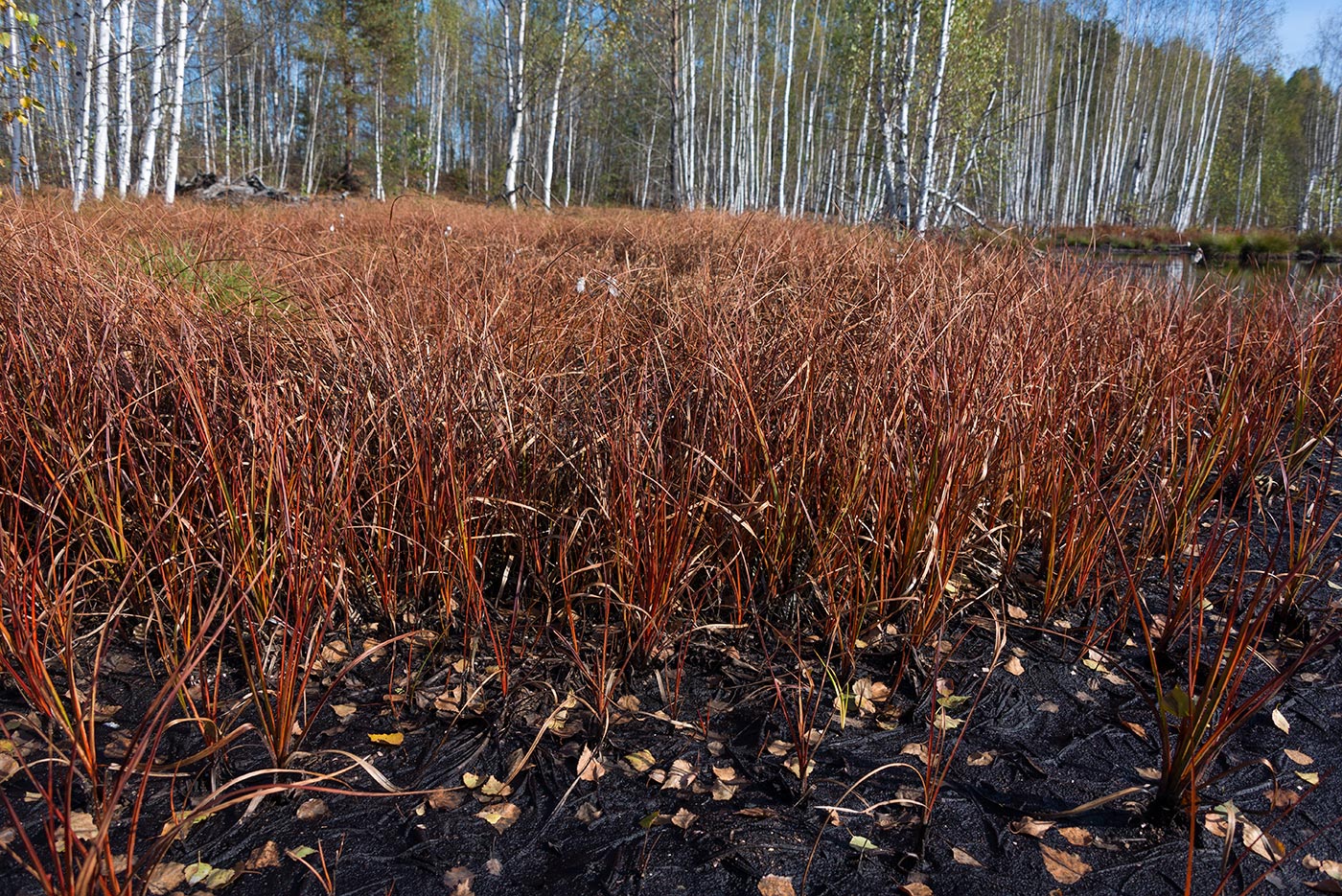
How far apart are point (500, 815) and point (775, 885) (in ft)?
1.85

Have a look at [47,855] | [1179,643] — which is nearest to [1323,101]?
[1179,643]

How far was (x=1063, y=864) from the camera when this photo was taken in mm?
1538

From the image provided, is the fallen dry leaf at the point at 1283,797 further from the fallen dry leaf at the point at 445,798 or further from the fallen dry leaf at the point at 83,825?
the fallen dry leaf at the point at 83,825

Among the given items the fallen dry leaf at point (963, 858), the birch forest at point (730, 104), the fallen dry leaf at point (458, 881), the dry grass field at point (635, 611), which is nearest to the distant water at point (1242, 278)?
the dry grass field at point (635, 611)

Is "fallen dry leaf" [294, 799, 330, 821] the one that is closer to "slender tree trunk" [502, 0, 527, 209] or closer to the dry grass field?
the dry grass field

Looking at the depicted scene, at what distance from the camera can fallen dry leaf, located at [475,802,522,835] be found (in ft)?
5.32

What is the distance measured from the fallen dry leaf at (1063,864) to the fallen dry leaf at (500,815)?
3.39 feet

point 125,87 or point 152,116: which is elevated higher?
point 125,87

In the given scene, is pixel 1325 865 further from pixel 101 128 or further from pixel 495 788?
pixel 101 128

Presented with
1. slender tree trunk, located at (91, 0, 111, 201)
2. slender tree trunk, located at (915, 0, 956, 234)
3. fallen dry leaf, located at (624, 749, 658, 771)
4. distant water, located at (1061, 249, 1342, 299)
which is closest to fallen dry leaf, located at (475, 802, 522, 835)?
fallen dry leaf, located at (624, 749, 658, 771)

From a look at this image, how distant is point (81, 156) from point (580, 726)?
858 cm

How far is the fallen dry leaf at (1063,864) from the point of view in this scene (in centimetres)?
151

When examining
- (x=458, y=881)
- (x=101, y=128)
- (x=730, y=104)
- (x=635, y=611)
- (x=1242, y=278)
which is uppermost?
(x=730, y=104)

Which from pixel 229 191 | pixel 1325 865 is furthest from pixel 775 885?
pixel 229 191
